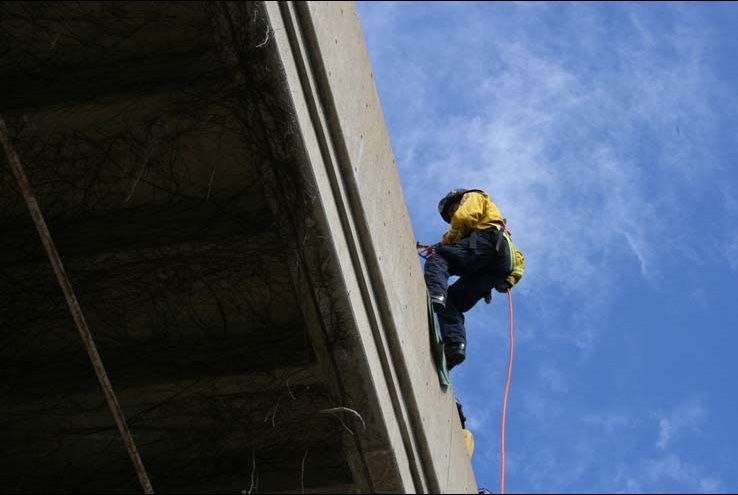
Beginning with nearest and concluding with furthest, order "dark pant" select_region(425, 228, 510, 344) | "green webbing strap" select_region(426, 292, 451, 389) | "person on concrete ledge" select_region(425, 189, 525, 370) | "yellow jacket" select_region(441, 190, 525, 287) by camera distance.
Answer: "green webbing strap" select_region(426, 292, 451, 389), "dark pant" select_region(425, 228, 510, 344), "person on concrete ledge" select_region(425, 189, 525, 370), "yellow jacket" select_region(441, 190, 525, 287)

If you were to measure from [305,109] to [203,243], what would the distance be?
0.93 meters

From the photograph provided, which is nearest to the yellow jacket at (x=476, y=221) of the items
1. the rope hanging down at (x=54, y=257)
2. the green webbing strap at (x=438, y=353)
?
the green webbing strap at (x=438, y=353)

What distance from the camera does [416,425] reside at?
6391 mm

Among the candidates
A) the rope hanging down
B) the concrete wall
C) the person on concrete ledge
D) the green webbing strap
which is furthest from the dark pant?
the rope hanging down

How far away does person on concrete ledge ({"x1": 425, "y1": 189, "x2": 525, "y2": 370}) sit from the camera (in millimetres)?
10391

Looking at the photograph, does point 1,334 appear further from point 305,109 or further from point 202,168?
point 305,109

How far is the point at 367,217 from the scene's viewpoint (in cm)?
611

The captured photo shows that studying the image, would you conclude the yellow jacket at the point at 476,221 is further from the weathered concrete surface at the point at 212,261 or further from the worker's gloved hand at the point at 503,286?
the weathered concrete surface at the point at 212,261

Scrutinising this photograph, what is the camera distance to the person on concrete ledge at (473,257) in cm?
1039

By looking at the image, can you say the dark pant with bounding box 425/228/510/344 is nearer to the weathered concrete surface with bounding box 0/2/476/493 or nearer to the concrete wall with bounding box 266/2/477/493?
the weathered concrete surface with bounding box 0/2/476/493

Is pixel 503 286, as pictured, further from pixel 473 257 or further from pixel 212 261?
pixel 212 261

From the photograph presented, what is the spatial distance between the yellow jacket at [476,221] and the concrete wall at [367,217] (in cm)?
360

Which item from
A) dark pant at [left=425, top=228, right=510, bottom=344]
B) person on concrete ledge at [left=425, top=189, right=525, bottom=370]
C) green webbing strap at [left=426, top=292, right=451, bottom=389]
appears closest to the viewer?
green webbing strap at [left=426, top=292, right=451, bottom=389]

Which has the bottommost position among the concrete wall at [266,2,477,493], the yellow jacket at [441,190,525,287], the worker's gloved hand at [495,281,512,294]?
the worker's gloved hand at [495,281,512,294]
